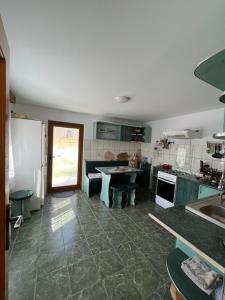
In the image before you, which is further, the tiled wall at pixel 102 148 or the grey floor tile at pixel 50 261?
the tiled wall at pixel 102 148

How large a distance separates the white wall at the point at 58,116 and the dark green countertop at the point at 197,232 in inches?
127

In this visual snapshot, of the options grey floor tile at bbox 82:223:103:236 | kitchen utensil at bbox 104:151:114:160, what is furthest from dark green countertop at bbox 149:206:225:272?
kitchen utensil at bbox 104:151:114:160

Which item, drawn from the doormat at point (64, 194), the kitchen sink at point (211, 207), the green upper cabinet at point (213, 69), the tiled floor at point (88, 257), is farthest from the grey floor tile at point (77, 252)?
the green upper cabinet at point (213, 69)

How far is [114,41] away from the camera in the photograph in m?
1.09

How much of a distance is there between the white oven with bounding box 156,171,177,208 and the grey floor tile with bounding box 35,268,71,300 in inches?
93.4

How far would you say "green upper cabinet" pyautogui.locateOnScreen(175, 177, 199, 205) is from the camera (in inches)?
103

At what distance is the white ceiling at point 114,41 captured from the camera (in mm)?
825

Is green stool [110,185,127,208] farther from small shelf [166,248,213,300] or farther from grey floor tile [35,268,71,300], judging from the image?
small shelf [166,248,213,300]

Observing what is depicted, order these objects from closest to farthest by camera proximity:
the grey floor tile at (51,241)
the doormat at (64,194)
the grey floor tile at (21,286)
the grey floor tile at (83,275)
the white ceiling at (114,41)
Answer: the white ceiling at (114,41)
the grey floor tile at (21,286)
the grey floor tile at (83,275)
the grey floor tile at (51,241)
the doormat at (64,194)

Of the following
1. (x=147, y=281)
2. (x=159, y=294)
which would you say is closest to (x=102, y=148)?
(x=147, y=281)

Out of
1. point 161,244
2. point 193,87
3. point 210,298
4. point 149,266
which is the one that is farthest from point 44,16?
point 161,244

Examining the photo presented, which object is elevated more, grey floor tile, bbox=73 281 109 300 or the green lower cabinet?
the green lower cabinet

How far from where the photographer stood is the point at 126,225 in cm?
245

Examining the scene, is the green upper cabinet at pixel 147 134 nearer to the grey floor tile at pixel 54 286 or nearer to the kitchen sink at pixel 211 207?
the kitchen sink at pixel 211 207
